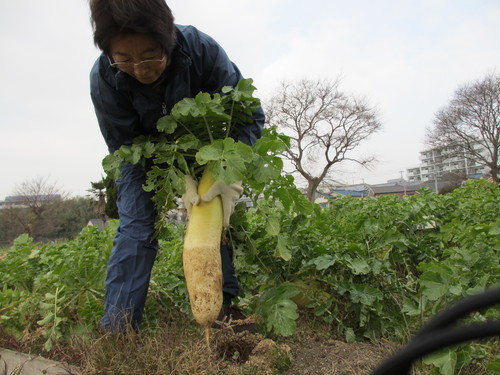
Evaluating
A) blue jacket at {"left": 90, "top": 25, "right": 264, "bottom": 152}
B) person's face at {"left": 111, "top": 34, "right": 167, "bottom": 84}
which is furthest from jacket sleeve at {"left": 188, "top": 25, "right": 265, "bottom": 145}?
person's face at {"left": 111, "top": 34, "right": 167, "bottom": 84}

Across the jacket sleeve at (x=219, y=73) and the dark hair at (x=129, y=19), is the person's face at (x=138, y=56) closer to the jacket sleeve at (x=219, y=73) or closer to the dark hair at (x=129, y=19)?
the dark hair at (x=129, y=19)

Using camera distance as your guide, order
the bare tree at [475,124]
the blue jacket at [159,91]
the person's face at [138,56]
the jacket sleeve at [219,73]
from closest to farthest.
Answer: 1. the person's face at [138,56]
2. the blue jacket at [159,91]
3. the jacket sleeve at [219,73]
4. the bare tree at [475,124]

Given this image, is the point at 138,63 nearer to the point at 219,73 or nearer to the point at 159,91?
the point at 159,91

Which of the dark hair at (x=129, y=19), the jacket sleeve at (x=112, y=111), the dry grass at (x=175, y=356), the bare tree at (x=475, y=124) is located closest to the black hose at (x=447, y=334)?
the dry grass at (x=175, y=356)

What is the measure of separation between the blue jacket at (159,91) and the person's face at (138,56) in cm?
11

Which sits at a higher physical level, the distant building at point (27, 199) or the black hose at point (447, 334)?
the distant building at point (27, 199)

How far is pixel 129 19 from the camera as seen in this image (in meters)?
1.66

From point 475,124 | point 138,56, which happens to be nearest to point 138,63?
point 138,56

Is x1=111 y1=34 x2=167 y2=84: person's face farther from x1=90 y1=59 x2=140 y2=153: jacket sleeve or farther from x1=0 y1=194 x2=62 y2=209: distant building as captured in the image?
x1=0 y1=194 x2=62 y2=209: distant building

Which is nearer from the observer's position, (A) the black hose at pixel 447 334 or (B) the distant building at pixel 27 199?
(A) the black hose at pixel 447 334

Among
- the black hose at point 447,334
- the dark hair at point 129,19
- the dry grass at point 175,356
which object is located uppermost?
the dark hair at point 129,19

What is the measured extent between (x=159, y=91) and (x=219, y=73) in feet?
1.19

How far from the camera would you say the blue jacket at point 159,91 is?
80.2 inches

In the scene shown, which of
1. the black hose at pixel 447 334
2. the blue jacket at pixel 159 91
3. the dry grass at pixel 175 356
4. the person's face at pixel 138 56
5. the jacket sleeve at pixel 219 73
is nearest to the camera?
the black hose at pixel 447 334
